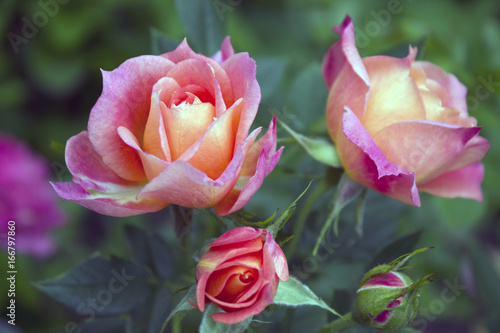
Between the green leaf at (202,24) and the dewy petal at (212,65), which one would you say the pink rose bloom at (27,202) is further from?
the dewy petal at (212,65)

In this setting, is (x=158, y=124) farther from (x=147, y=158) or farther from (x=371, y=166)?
(x=371, y=166)

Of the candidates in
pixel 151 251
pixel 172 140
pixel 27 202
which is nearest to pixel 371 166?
pixel 172 140

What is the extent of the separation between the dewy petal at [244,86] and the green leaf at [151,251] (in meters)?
0.36

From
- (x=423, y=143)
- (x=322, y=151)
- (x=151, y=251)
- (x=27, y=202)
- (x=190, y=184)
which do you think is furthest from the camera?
(x=27, y=202)

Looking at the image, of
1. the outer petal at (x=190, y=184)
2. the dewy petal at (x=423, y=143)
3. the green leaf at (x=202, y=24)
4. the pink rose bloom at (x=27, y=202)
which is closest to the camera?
the outer petal at (x=190, y=184)

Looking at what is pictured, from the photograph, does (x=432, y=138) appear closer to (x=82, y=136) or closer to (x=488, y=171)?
(x=82, y=136)

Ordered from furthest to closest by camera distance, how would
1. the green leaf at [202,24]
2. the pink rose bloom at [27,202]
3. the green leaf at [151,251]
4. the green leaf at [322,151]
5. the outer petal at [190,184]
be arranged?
the pink rose bloom at [27,202] < the green leaf at [202,24] < the green leaf at [151,251] < the green leaf at [322,151] < the outer petal at [190,184]

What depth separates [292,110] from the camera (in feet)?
3.87

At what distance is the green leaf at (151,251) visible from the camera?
3.09ft

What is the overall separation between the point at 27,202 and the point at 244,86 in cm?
101

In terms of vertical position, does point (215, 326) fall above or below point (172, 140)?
below

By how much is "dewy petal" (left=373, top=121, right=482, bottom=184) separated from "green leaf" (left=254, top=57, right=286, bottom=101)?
0.41 meters

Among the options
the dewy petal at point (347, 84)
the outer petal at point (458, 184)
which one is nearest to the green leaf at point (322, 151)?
the dewy petal at point (347, 84)

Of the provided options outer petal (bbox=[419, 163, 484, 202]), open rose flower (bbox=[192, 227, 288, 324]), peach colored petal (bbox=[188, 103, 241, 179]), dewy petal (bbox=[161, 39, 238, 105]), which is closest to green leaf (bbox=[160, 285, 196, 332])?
open rose flower (bbox=[192, 227, 288, 324])
